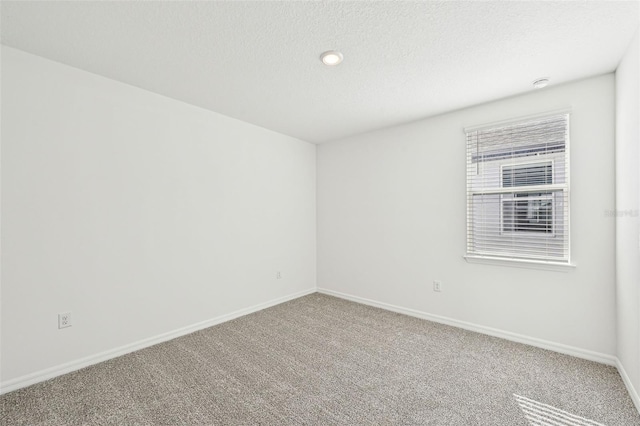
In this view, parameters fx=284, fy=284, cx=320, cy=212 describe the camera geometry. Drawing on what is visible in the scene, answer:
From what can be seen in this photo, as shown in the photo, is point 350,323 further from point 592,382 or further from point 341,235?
point 592,382

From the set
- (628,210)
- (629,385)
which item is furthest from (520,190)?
(629,385)

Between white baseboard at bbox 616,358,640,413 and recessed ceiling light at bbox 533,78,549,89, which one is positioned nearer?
white baseboard at bbox 616,358,640,413

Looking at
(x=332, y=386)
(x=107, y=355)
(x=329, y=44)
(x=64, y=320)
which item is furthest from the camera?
(x=107, y=355)

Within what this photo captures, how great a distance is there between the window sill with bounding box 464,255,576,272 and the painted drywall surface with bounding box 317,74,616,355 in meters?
0.05

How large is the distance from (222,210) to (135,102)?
4.40 ft

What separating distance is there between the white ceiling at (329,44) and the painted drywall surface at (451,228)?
1.32ft

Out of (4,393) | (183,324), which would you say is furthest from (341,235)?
(4,393)

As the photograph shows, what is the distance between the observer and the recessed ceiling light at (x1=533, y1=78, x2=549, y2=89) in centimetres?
244

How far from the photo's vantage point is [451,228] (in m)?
3.22

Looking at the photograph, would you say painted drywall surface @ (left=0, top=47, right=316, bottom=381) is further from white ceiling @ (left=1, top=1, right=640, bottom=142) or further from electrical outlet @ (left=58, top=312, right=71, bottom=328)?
white ceiling @ (left=1, top=1, right=640, bottom=142)

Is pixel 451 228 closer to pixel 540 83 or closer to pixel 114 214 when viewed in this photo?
pixel 540 83

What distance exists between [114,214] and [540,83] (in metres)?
3.89

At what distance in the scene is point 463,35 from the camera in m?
1.85

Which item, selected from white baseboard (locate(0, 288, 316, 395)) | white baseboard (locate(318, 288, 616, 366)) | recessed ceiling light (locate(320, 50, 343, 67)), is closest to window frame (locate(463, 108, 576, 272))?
white baseboard (locate(318, 288, 616, 366))
